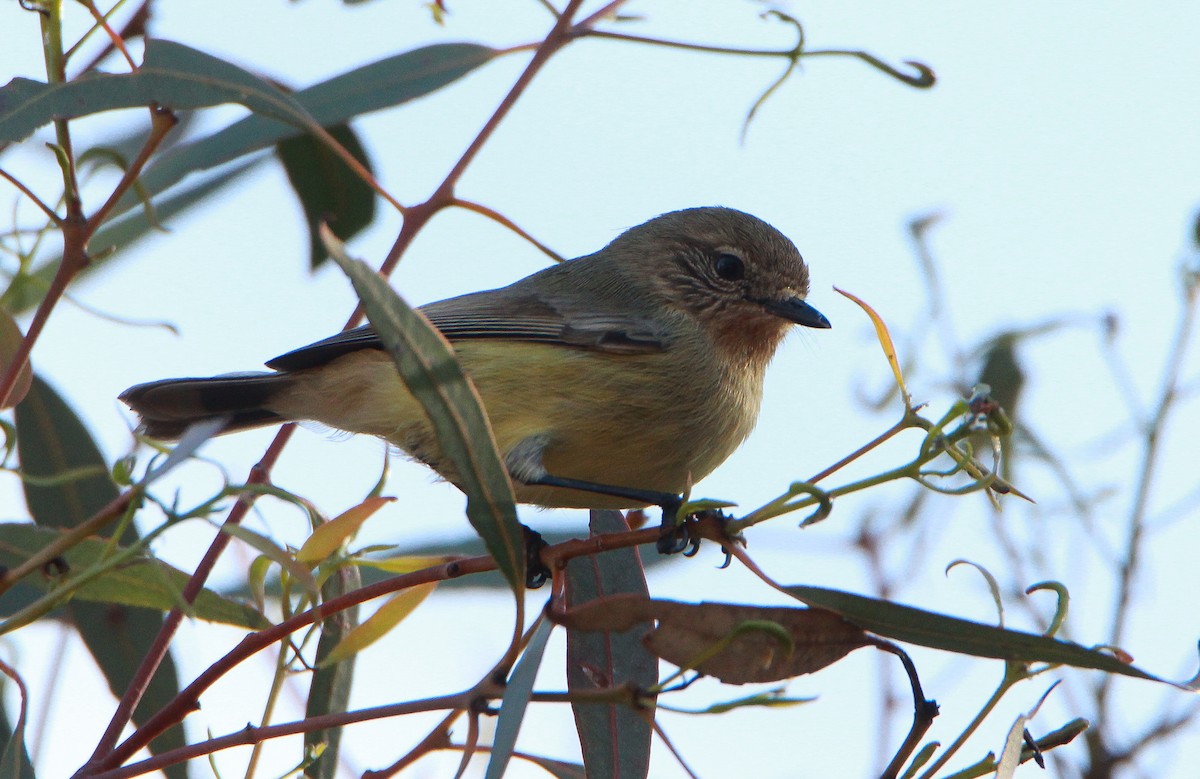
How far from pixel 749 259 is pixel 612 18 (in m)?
1.34

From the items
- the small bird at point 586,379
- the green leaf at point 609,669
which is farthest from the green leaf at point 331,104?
the green leaf at point 609,669

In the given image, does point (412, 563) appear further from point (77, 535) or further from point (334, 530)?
point (77, 535)

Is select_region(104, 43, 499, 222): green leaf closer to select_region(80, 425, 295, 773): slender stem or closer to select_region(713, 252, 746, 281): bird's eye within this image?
select_region(80, 425, 295, 773): slender stem

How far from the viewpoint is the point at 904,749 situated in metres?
1.69

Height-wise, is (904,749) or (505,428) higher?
(505,428)

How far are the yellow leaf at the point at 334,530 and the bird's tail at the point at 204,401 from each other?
1.55 m

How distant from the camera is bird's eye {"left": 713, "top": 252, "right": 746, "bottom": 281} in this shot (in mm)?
3916

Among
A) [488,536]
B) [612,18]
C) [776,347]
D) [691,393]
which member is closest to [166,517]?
[488,536]

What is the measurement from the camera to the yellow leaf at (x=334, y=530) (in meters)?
1.94

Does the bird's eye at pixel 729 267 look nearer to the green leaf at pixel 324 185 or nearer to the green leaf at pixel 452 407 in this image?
the green leaf at pixel 324 185

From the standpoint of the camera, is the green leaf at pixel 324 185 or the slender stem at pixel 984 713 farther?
the green leaf at pixel 324 185

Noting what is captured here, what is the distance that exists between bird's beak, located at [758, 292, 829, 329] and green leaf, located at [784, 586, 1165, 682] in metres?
1.76

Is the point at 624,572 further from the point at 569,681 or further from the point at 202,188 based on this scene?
the point at 202,188

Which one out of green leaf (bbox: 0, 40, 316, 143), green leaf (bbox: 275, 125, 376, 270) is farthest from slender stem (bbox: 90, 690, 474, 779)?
green leaf (bbox: 275, 125, 376, 270)
